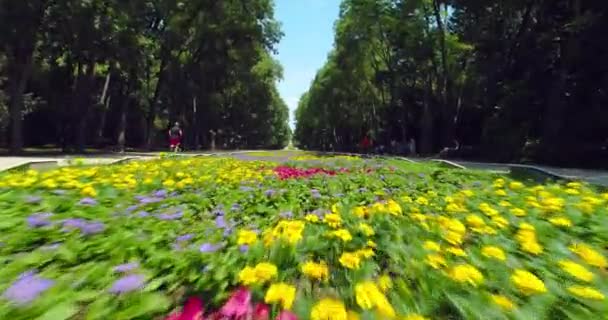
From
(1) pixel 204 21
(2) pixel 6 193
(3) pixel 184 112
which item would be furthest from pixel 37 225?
(3) pixel 184 112

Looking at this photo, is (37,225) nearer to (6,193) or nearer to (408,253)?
(6,193)

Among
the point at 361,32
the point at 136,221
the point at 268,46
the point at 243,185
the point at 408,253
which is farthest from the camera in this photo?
the point at 361,32

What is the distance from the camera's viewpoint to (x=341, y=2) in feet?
153

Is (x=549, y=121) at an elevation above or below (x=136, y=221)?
above

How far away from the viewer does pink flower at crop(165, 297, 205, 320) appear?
1.63m

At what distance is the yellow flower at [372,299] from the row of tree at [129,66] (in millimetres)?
23774

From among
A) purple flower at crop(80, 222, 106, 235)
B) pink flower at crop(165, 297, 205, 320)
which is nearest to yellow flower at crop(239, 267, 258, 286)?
→ pink flower at crop(165, 297, 205, 320)

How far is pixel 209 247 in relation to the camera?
2260 millimetres

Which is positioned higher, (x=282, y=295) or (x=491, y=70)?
(x=491, y=70)

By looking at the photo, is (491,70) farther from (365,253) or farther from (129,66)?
(365,253)

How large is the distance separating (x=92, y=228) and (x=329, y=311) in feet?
4.99

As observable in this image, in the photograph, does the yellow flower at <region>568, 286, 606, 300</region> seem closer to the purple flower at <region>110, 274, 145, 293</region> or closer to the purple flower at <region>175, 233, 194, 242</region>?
the purple flower at <region>110, 274, 145, 293</region>

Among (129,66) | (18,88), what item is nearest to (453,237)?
(18,88)

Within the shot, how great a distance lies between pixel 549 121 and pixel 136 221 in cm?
2165
